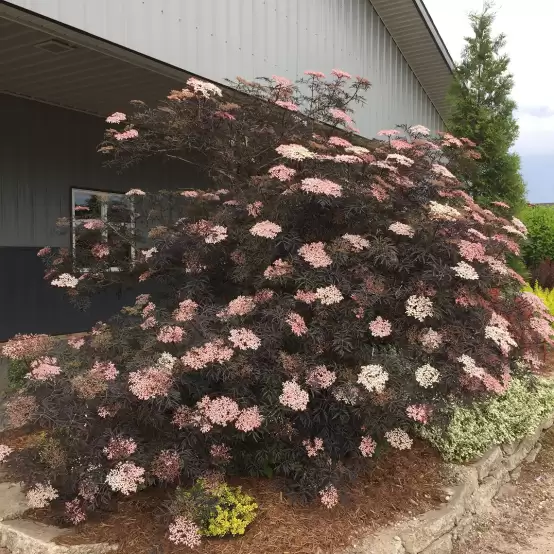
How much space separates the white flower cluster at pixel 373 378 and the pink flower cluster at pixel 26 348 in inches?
69.8

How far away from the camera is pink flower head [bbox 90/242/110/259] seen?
12.8 feet

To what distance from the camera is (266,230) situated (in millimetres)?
3021


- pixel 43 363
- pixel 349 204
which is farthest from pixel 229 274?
pixel 43 363

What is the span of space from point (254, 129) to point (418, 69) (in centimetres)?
911

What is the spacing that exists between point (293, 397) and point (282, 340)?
1.21 feet

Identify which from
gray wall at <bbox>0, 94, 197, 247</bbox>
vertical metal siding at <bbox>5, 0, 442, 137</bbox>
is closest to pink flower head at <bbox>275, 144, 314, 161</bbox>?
vertical metal siding at <bbox>5, 0, 442, 137</bbox>

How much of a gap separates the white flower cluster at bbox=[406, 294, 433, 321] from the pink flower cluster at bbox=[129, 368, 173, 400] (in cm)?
128

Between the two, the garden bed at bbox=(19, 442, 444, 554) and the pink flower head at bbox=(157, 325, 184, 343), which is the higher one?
the pink flower head at bbox=(157, 325, 184, 343)

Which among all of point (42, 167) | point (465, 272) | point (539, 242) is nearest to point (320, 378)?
point (465, 272)

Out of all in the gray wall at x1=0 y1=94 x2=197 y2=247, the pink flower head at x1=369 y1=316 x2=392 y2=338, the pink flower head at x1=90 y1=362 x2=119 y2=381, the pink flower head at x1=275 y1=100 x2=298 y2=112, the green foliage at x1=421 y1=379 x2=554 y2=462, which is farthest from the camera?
the gray wall at x1=0 y1=94 x2=197 y2=247

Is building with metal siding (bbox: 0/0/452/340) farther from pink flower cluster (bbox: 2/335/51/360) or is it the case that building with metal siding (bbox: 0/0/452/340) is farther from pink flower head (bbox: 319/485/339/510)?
pink flower head (bbox: 319/485/339/510)

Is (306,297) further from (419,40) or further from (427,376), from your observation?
(419,40)

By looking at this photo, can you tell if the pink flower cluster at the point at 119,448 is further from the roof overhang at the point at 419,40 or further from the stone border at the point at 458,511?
the roof overhang at the point at 419,40

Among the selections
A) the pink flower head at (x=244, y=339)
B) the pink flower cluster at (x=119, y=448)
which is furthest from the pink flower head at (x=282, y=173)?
the pink flower cluster at (x=119, y=448)
